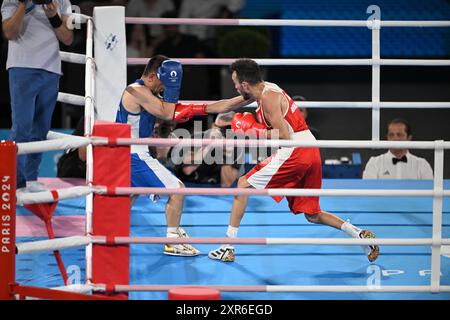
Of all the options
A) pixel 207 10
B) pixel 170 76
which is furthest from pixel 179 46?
pixel 170 76

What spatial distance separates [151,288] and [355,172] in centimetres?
355

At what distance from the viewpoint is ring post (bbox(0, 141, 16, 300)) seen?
329cm

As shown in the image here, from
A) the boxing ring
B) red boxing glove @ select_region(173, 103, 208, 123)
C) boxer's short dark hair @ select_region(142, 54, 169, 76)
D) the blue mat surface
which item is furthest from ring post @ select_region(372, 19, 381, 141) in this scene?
boxer's short dark hair @ select_region(142, 54, 169, 76)

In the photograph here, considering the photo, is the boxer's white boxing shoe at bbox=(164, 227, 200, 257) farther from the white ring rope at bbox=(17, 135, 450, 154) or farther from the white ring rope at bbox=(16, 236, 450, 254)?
the white ring rope at bbox=(17, 135, 450, 154)

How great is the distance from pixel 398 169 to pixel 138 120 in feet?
8.40

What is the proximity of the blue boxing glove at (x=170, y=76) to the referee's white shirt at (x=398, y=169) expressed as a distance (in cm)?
254

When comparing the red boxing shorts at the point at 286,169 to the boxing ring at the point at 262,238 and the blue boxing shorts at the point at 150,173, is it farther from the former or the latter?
the blue boxing shorts at the point at 150,173

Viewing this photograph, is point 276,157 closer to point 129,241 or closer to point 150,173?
point 150,173

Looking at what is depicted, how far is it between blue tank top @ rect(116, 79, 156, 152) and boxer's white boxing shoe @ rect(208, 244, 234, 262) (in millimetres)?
748

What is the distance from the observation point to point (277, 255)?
4887mm

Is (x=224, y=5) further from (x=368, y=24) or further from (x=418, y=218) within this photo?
(x=418, y=218)

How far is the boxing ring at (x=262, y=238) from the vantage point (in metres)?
3.62

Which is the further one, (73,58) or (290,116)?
(73,58)
